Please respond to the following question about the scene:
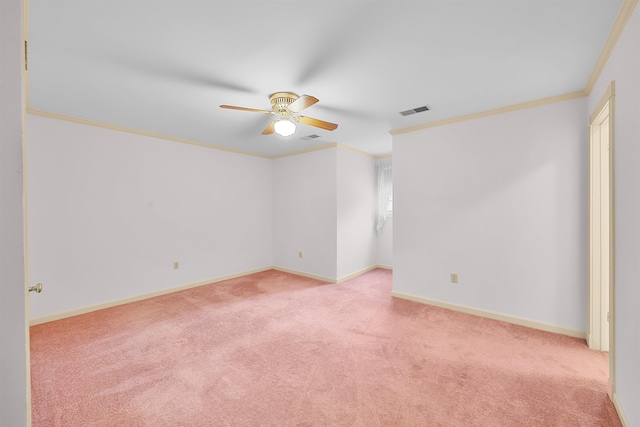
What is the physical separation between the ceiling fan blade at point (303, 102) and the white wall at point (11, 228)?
1.71m

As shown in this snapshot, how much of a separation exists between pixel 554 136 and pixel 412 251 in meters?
1.99

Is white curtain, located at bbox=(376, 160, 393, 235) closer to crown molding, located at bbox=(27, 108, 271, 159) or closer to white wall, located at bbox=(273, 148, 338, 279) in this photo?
white wall, located at bbox=(273, 148, 338, 279)

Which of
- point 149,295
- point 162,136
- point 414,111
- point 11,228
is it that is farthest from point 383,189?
point 11,228

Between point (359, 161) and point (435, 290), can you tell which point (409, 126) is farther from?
point (435, 290)

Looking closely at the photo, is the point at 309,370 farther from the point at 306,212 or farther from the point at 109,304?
the point at 306,212

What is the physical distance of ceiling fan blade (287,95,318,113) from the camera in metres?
2.25

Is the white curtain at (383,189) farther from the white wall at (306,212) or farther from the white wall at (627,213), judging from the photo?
the white wall at (627,213)

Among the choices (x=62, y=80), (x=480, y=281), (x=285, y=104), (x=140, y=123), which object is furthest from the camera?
(x=140, y=123)

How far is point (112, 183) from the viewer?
3631 mm

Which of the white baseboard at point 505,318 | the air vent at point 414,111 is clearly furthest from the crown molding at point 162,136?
the white baseboard at point 505,318

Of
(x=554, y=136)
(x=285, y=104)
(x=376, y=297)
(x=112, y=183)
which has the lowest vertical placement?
(x=376, y=297)

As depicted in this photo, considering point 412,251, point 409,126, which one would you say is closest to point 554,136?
point 409,126

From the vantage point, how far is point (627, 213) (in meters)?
1.61

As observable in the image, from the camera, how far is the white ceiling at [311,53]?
1.59 metres
